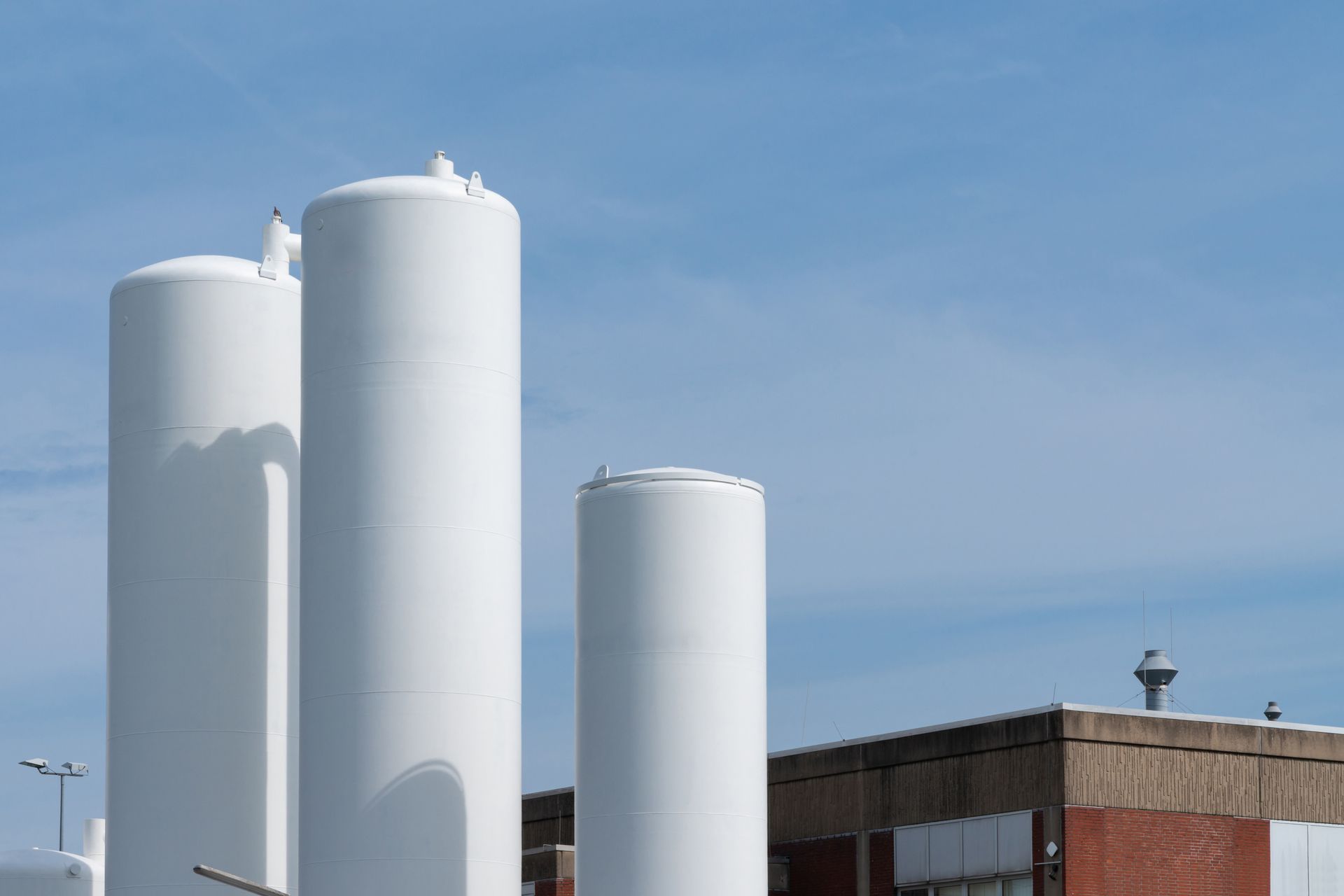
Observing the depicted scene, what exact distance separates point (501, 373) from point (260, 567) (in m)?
5.71

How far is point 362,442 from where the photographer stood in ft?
103

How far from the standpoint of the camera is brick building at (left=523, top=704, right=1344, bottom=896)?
36.4 metres

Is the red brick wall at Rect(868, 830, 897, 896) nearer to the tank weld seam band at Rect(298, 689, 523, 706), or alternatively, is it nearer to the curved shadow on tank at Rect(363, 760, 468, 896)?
the tank weld seam band at Rect(298, 689, 523, 706)

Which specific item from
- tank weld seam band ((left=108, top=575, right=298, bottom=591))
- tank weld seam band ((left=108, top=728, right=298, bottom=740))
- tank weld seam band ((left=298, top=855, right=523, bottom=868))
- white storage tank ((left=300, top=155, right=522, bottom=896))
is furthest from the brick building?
tank weld seam band ((left=108, top=575, right=298, bottom=591))

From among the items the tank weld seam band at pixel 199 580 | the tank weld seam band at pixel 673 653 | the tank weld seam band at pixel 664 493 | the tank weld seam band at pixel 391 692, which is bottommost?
the tank weld seam band at pixel 391 692

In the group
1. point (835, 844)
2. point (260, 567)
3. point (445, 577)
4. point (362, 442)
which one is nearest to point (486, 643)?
point (445, 577)

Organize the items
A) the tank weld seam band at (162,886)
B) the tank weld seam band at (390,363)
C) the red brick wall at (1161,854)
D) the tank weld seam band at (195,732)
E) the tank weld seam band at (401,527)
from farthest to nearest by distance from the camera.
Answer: the red brick wall at (1161,854)
the tank weld seam band at (195,732)
the tank weld seam band at (162,886)
the tank weld seam band at (390,363)
the tank weld seam band at (401,527)

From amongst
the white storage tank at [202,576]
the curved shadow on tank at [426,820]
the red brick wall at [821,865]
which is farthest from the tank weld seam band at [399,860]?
the red brick wall at [821,865]

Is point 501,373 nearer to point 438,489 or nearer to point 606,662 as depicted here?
point 438,489

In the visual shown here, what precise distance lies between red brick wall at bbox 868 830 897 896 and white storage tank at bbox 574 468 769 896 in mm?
7494

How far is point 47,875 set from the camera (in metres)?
49.3

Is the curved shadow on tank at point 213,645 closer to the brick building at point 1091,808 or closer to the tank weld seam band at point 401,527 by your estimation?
the tank weld seam band at point 401,527

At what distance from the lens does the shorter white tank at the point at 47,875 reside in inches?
1927

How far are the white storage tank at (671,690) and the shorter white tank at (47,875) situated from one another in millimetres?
21142
